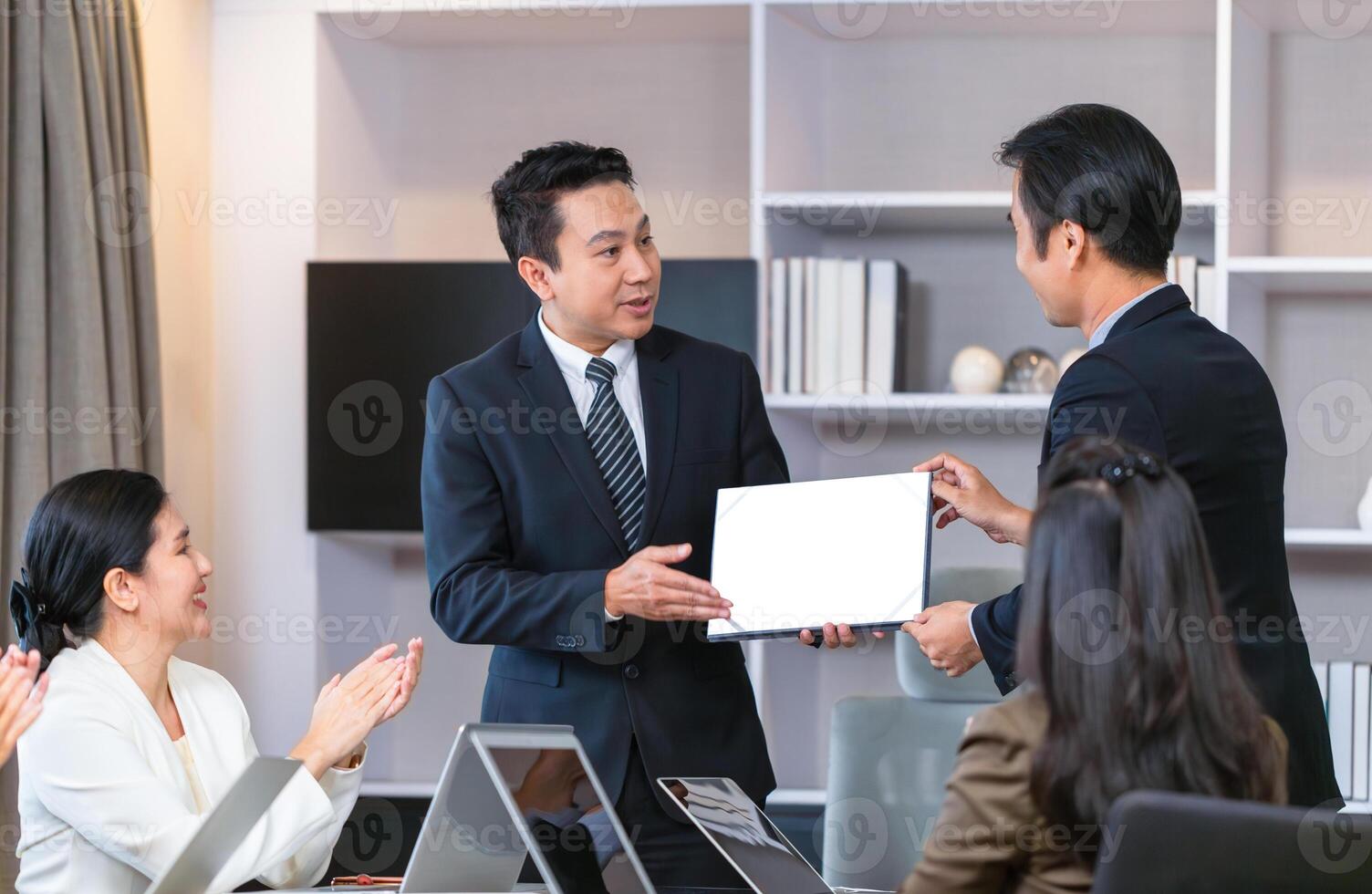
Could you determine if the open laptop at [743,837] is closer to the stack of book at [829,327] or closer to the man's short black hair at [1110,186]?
the man's short black hair at [1110,186]

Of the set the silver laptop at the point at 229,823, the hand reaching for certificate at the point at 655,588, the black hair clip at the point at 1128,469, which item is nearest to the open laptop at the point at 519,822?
the silver laptop at the point at 229,823

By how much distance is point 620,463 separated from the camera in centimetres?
211

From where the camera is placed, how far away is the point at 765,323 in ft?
11.3

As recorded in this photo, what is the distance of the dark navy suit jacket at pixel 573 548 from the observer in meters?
2.02

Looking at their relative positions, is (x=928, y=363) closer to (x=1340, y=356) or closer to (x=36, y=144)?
(x=1340, y=356)

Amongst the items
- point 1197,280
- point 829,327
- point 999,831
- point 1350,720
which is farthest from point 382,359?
point 999,831

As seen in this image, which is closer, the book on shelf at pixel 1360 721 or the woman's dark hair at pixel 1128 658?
the woman's dark hair at pixel 1128 658

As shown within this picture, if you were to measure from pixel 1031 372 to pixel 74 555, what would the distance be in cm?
239

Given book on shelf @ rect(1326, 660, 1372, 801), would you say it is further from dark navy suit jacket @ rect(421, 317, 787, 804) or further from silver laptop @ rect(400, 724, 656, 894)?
silver laptop @ rect(400, 724, 656, 894)

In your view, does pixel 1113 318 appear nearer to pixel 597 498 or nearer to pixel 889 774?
pixel 597 498

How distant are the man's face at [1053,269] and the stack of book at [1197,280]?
160cm

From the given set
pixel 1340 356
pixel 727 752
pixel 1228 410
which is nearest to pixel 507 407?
pixel 727 752

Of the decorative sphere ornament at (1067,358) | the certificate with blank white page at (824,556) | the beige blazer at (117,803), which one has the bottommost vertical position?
the beige blazer at (117,803)

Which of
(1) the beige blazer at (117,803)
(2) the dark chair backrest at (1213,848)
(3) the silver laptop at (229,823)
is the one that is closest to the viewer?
(2) the dark chair backrest at (1213,848)
